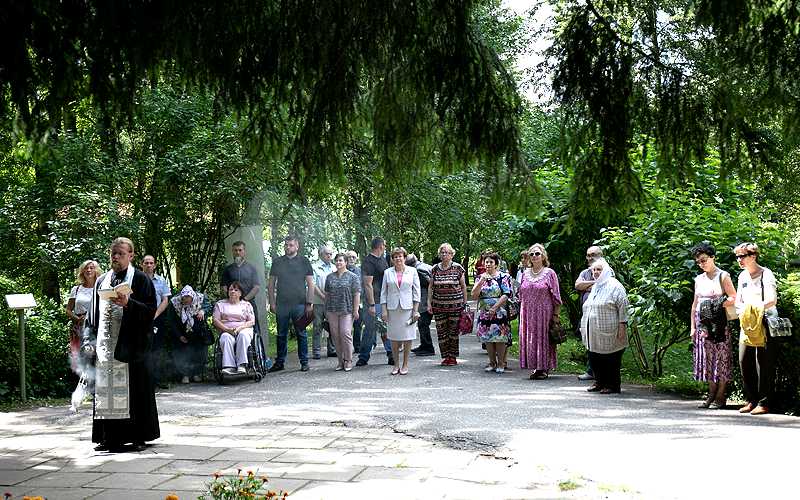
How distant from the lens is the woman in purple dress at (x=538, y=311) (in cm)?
1364

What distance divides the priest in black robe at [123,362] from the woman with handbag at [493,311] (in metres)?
6.34

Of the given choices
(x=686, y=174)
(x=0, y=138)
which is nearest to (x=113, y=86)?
(x=686, y=174)

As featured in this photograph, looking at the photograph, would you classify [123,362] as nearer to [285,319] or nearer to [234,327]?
[234,327]

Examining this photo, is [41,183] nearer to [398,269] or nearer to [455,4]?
[398,269]

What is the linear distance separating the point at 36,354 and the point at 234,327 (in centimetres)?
281

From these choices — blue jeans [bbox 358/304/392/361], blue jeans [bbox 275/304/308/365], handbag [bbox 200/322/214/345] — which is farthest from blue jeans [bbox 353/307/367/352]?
handbag [bbox 200/322/214/345]

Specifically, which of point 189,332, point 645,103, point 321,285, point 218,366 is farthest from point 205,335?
point 645,103

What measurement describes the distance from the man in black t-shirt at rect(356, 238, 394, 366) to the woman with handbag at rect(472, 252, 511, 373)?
82.5 inches

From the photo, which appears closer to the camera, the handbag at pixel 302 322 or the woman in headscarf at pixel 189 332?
the woman in headscarf at pixel 189 332

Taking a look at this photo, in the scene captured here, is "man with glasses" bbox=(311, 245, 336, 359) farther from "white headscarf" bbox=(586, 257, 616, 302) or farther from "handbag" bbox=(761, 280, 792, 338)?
"handbag" bbox=(761, 280, 792, 338)

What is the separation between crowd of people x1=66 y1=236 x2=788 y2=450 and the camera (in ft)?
29.7

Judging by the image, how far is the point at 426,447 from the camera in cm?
852

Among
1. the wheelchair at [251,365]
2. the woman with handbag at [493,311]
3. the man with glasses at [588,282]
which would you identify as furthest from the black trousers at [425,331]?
the man with glasses at [588,282]

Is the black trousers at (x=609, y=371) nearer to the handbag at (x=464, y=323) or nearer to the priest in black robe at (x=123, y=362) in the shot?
the handbag at (x=464, y=323)
